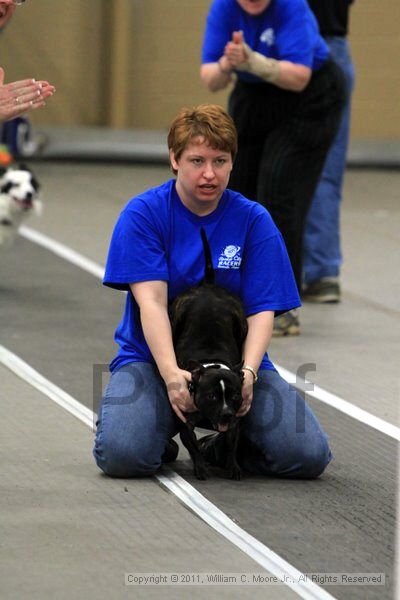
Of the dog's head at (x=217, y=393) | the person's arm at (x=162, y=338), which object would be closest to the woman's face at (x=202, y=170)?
the person's arm at (x=162, y=338)

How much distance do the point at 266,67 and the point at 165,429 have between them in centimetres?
268

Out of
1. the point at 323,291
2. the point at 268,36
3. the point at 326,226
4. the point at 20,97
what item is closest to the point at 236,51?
the point at 268,36

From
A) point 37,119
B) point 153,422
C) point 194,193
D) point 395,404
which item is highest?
point 194,193

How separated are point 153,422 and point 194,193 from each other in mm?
803

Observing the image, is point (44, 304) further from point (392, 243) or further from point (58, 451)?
point (392, 243)

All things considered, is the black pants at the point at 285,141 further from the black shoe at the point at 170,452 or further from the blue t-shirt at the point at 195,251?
the black shoe at the point at 170,452

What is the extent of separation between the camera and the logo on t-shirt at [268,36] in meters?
7.00

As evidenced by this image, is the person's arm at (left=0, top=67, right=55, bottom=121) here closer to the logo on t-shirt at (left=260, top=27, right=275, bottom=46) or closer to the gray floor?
the gray floor

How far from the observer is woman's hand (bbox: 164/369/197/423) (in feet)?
14.9

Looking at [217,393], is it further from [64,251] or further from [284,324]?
[64,251]

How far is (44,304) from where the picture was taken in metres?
7.95

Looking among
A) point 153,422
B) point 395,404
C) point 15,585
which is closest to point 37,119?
point 395,404

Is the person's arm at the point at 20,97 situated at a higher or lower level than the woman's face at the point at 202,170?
higher

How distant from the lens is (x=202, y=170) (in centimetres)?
470
